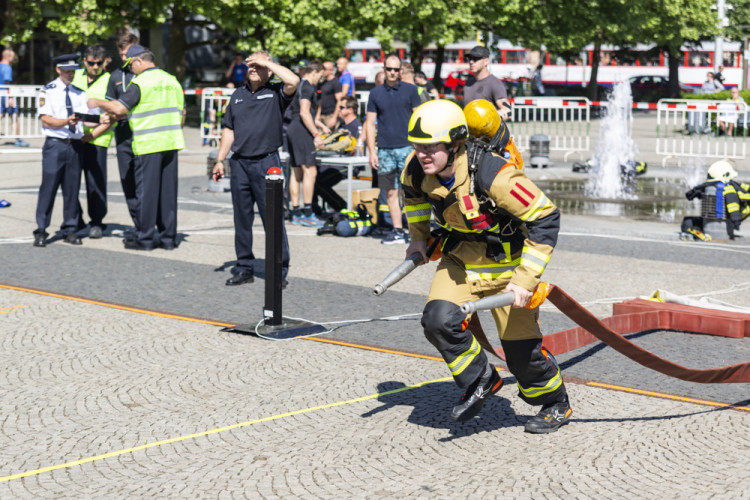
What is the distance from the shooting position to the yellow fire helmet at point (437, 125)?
474 centimetres


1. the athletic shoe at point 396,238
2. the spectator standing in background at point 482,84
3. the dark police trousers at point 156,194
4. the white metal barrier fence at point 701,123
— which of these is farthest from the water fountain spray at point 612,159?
the dark police trousers at point 156,194

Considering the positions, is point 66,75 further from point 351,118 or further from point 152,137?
point 351,118

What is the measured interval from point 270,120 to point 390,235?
9.10ft

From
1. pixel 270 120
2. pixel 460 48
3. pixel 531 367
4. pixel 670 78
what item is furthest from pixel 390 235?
pixel 460 48

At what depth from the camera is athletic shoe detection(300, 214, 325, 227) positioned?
12531mm

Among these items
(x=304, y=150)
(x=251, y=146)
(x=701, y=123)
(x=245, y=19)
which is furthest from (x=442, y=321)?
(x=245, y=19)

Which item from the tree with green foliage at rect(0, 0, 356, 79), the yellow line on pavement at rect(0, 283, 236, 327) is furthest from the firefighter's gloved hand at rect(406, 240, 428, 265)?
the tree with green foliage at rect(0, 0, 356, 79)

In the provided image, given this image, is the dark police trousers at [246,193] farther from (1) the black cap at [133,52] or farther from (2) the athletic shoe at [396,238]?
(2) the athletic shoe at [396,238]

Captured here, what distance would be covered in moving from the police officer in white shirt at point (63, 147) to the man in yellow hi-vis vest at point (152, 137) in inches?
30.3

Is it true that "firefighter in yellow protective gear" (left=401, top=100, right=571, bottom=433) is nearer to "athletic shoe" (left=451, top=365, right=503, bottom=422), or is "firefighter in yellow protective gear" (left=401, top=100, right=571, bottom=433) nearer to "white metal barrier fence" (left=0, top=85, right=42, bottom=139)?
"athletic shoe" (left=451, top=365, right=503, bottom=422)

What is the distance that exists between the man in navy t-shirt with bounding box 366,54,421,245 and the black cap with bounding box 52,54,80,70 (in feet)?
9.98

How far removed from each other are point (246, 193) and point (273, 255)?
188 cm

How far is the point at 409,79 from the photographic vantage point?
12.9 m

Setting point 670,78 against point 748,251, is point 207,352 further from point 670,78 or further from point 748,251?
point 670,78
